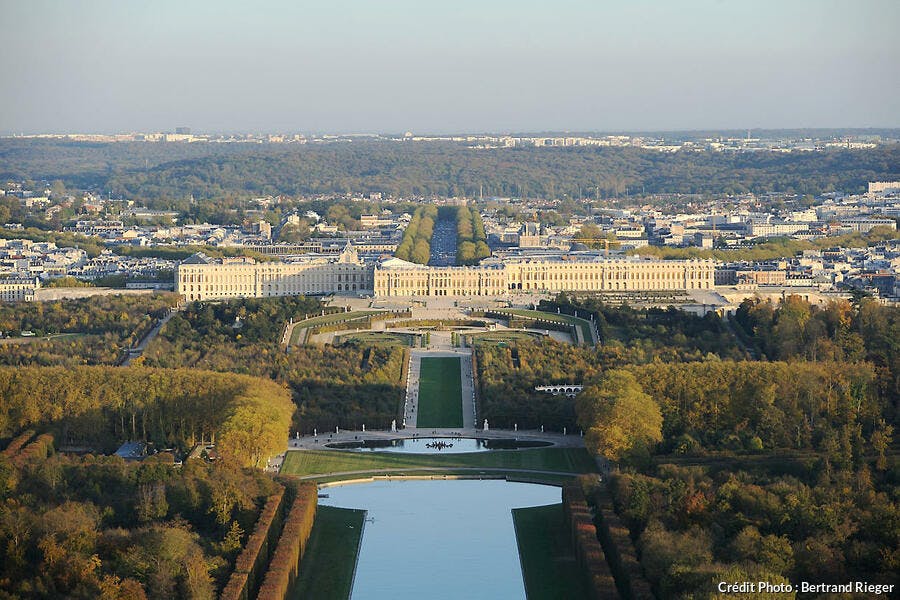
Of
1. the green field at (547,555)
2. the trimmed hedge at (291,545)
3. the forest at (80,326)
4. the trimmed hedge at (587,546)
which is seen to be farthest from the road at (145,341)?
the trimmed hedge at (587,546)

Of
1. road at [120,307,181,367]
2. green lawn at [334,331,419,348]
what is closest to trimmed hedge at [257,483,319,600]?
road at [120,307,181,367]

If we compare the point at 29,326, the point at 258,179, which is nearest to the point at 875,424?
the point at 29,326

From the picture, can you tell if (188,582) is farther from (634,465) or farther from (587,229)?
(587,229)

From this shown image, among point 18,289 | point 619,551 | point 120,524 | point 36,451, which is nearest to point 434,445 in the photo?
point 36,451

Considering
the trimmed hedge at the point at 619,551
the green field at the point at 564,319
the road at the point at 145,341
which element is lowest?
the green field at the point at 564,319

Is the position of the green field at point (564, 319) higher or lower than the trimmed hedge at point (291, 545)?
lower

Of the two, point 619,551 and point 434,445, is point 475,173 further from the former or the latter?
point 619,551

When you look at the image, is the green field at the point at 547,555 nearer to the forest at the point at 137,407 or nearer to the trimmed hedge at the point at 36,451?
the forest at the point at 137,407
